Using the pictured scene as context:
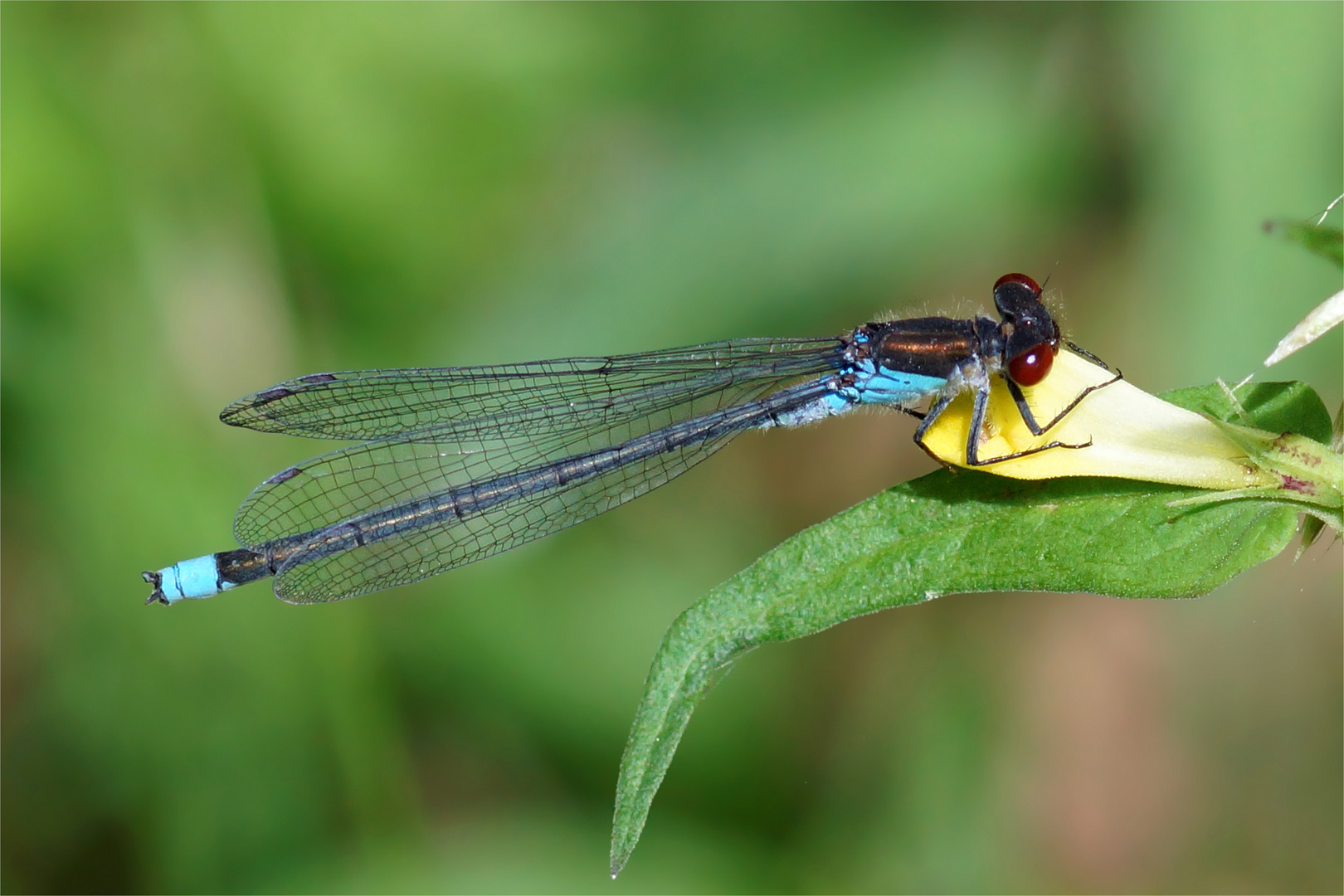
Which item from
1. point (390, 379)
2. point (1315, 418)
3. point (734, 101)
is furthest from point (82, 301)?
point (1315, 418)

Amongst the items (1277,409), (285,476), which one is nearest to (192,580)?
(285,476)

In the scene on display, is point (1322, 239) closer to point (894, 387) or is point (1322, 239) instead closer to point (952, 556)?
point (952, 556)

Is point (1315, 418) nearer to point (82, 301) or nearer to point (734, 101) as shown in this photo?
point (734, 101)

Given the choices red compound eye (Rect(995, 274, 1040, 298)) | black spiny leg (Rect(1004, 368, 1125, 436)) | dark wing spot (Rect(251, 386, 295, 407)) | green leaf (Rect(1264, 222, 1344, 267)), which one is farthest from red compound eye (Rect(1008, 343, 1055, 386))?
dark wing spot (Rect(251, 386, 295, 407))

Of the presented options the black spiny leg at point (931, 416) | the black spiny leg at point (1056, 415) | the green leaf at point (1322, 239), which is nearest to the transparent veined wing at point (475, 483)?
the black spiny leg at point (931, 416)

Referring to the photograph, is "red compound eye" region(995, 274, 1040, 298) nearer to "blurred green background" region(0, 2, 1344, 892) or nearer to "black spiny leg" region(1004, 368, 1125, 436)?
"blurred green background" region(0, 2, 1344, 892)

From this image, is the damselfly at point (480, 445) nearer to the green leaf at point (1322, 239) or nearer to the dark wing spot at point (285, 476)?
the dark wing spot at point (285, 476)
